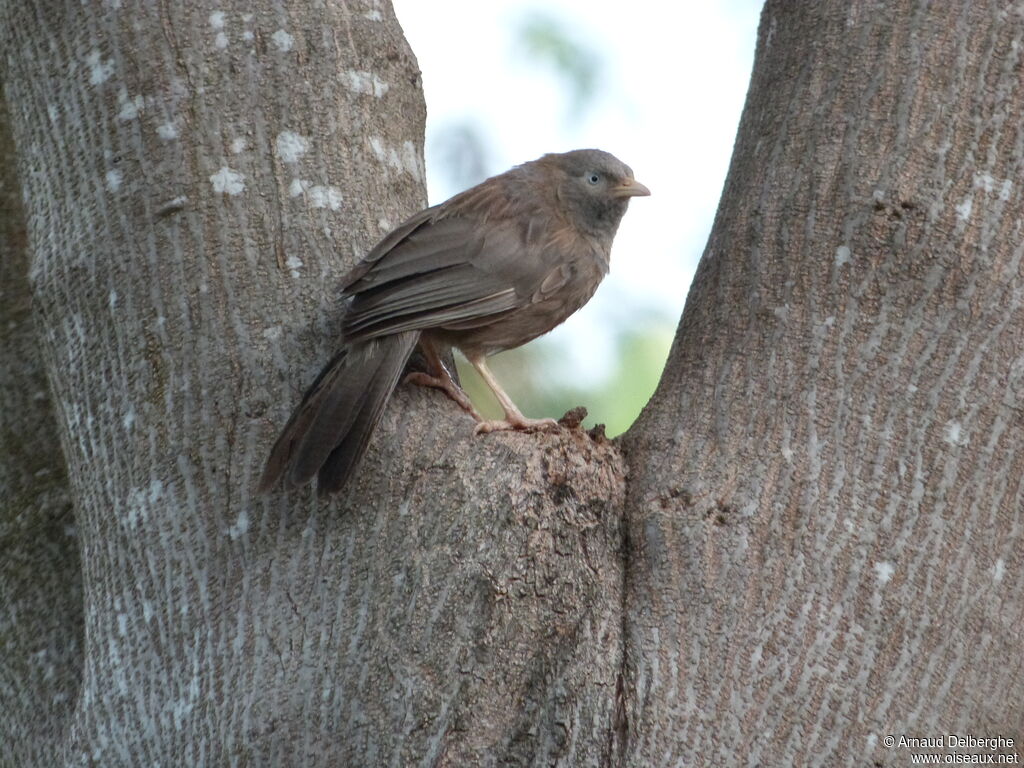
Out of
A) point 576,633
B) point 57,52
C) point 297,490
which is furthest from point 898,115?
point 57,52

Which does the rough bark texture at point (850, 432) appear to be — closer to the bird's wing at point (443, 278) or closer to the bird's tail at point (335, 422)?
the bird's tail at point (335, 422)

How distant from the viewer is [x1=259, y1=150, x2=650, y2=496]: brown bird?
3.21m

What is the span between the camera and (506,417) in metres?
4.48

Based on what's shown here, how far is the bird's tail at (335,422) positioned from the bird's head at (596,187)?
A: 1.88 meters

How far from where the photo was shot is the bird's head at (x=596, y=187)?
17.0 ft

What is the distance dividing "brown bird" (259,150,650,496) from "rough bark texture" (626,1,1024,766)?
1.94 ft

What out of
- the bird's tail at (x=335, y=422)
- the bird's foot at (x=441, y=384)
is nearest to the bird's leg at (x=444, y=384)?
the bird's foot at (x=441, y=384)

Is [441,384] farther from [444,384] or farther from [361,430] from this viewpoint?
[361,430]

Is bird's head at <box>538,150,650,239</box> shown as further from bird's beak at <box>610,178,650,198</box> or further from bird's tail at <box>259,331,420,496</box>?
bird's tail at <box>259,331,420,496</box>

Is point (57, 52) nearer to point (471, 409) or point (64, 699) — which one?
point (471, 409)

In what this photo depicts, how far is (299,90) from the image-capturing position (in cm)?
373

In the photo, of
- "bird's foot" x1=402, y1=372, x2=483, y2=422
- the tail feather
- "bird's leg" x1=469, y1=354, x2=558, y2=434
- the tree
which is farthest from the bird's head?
the tail feather

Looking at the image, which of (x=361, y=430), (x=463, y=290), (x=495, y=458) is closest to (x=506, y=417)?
(x=463, y=290)

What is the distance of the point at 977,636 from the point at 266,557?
1803mm
